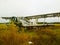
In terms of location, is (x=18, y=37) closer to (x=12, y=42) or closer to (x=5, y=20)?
(x=12, y=42)

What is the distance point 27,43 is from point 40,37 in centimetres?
15

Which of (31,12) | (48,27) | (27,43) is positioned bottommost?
(27,43)

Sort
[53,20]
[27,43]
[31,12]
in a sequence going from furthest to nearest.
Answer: [31,12] < [53,20] < [27,43]

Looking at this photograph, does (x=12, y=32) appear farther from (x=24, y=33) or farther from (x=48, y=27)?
(x=48, y=27)

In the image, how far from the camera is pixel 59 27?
6.23 feet

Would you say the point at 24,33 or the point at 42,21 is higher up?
the point at 42,21

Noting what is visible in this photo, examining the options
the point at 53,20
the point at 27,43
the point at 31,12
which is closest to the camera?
the point at 27,43

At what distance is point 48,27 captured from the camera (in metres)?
1.93

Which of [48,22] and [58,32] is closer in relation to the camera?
[58,32]

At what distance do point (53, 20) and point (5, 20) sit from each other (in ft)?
1.85

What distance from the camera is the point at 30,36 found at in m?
1.90

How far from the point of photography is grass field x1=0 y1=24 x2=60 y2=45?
6.02 ft

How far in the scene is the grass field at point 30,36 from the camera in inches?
72.2

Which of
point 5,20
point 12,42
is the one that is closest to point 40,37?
point 12,42
